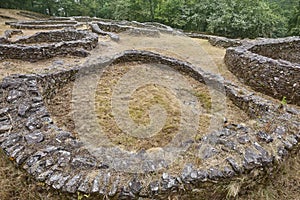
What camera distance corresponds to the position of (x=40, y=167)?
3002mm

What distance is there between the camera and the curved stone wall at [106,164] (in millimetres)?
2848

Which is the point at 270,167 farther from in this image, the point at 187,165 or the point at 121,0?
the point at 121,0

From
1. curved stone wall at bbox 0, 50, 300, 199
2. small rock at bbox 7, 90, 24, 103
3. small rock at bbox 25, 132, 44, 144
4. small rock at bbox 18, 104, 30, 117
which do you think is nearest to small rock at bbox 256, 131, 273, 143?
curved stone wall at bbox 0, 50, 300, 199

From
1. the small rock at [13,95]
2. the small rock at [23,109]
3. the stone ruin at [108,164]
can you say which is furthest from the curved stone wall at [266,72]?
the small rock at [13,95]

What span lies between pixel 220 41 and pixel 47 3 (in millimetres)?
32300

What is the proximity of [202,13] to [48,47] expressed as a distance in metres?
22.5

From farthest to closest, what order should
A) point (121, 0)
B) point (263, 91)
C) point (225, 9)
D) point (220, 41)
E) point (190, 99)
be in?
1. point (121, 0)
2. point (225, 9)
3. point (220, 41)
4. point (263, 91)
5. point (190, 99)

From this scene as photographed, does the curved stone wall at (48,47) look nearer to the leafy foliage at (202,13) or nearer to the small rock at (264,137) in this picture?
the small rock at (264,137)

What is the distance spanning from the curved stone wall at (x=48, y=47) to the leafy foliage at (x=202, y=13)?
1627 centimetres

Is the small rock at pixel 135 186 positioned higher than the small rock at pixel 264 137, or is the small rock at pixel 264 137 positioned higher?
the small rock at pixel 264 137

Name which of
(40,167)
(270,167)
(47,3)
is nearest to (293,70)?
(270,167)

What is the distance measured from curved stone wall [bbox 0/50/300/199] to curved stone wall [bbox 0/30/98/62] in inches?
166

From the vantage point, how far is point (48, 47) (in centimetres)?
891

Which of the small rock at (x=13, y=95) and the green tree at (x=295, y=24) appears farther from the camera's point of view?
the green tree at (x=295, y=24)
